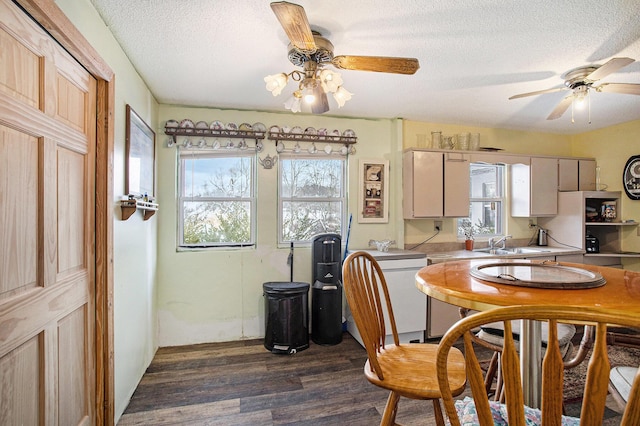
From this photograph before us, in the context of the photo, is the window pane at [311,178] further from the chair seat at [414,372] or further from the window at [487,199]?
the chair seat at [414,372]

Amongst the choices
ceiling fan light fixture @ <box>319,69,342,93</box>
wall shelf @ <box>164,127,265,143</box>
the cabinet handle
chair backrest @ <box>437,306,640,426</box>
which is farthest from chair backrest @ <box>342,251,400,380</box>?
the cabinet handle

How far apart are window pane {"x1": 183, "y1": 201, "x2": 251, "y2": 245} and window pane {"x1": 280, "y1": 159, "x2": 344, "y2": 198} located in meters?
0.48

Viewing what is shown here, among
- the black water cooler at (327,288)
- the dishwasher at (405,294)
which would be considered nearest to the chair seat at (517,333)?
the dishwasher at (405,294)

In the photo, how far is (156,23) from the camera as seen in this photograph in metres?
1.81

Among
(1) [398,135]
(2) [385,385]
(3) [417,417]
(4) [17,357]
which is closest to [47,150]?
(4) [17,357]

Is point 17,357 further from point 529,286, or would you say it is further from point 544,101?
point 544,101

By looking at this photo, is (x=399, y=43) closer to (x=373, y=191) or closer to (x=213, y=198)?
(x=373, y=191)

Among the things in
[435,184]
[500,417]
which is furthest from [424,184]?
[500,417]

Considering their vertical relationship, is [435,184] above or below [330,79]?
below

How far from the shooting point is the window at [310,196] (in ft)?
11.3

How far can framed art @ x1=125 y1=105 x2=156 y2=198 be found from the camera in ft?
7.01

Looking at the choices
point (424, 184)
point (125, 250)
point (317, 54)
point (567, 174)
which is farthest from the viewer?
point (567, 174)

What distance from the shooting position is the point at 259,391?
2.33m

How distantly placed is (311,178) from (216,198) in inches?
40.1
